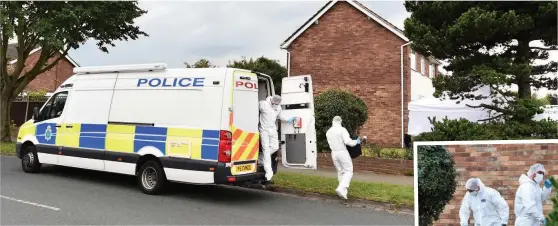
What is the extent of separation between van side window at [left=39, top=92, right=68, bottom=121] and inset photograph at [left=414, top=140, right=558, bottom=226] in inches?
394

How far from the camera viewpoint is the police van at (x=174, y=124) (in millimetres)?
8016

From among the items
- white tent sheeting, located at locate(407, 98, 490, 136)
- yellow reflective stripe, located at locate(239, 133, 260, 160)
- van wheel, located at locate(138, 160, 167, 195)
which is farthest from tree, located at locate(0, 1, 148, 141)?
white tent sheeting, located at locate(407, 98, 490, 136)

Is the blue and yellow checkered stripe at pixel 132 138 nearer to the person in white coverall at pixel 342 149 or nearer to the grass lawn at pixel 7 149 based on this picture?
the person in white coverall at pixel 342 149

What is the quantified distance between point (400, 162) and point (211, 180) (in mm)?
5194

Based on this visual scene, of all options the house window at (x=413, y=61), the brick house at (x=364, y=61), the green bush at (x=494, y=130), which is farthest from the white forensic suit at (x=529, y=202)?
the house window at (x=413, y=61)

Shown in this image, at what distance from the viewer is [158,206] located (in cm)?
765

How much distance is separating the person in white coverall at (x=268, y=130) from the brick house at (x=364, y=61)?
500 inches

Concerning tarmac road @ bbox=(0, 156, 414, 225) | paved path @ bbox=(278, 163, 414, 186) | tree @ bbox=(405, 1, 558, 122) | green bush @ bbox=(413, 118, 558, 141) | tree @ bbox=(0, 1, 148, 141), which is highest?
tree @ bbox=(0, 1, 148, 141)

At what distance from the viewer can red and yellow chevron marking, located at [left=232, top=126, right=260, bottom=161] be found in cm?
805

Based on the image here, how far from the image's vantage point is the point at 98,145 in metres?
9.50

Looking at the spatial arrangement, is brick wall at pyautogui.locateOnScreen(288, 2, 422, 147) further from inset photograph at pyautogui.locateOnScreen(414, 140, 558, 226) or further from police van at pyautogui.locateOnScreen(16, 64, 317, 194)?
inset photograph at pyautogui.locateOnScreen(414, 140, 558, 226)

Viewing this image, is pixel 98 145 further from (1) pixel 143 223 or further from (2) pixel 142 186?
(1) pixel 143 223

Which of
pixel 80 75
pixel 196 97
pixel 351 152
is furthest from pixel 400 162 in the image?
pixel 80 75

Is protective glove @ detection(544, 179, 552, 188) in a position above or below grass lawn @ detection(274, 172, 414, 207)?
above
